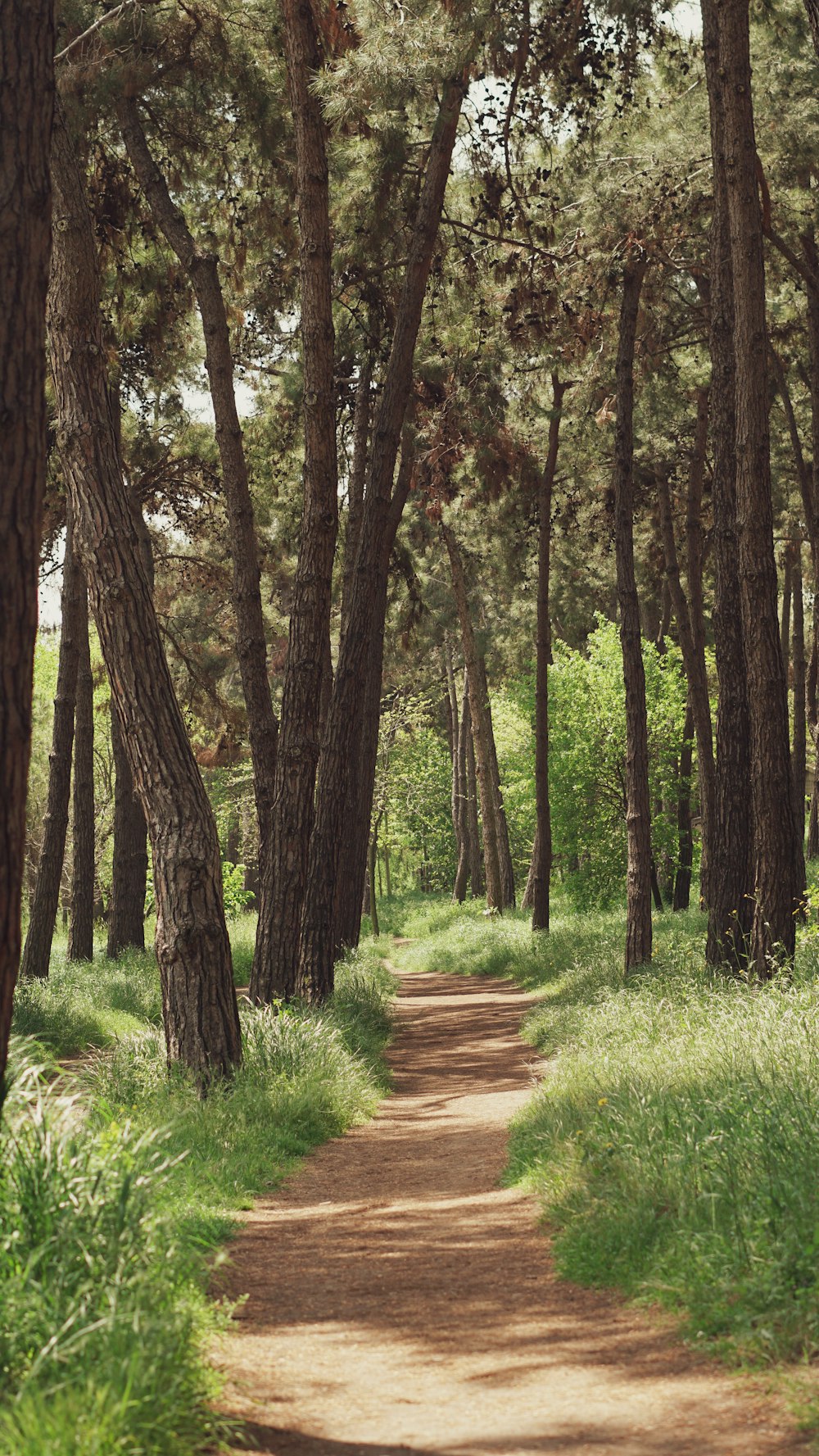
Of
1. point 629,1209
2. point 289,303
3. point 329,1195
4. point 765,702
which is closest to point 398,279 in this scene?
point 289,303

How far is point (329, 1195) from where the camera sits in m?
6.98

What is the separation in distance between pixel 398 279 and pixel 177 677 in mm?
8985

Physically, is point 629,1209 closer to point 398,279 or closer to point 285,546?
point 398,279

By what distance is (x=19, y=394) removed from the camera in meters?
4.11

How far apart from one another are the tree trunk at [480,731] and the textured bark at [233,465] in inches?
488

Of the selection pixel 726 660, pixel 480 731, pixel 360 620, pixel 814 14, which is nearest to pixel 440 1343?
pixel 814 14

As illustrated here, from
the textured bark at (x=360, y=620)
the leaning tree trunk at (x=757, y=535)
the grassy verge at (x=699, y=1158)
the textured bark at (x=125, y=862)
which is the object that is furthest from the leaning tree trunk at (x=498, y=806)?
→ the grassy verge at (x=699, y=1158)

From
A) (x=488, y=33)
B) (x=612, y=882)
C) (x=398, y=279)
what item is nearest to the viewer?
(x=488, y=33)

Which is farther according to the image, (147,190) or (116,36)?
(147,190)

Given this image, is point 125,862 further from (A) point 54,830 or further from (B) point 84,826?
(A) point 54,830

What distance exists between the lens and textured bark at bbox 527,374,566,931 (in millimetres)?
21422

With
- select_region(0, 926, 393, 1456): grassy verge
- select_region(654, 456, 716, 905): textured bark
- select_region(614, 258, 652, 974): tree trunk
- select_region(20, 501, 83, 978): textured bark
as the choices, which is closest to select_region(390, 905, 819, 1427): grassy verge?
select_region(0, 926, 393, 1456): grassy verge

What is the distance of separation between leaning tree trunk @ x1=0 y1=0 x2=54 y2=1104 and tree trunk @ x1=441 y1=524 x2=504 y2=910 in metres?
20.8

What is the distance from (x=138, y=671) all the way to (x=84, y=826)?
11.2 m
